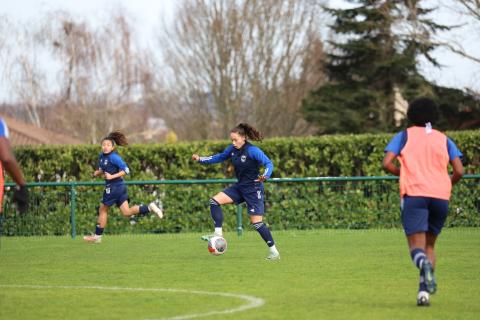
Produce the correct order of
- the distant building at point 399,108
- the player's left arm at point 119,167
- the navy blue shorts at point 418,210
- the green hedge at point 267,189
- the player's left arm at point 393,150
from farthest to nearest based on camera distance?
1. the distant building at point 399,108
2. the green hedge at point 267,189
3. the player's left arm at point 119,167
4. the player's left arm at point 393,150
5. the navy blue shorts at point 418,210

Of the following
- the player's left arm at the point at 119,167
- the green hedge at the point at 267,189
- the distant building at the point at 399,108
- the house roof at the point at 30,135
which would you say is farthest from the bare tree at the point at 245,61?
the player's left arm at the point at 119,167

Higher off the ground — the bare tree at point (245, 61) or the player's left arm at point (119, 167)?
the bare tree at point (245, 61)

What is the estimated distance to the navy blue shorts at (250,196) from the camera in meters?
15.5

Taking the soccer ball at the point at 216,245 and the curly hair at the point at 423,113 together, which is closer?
the curly hair at the point at 423,113

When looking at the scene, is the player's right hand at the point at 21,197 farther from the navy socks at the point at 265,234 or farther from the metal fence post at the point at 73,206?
the metal fence post at the point at 73,206

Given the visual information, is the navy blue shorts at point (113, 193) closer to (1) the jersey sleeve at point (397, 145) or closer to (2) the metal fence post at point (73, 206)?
(2) the metal fence post at point (73, 206)

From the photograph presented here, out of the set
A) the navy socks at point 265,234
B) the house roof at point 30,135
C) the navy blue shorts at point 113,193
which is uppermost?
the house roof at point 30,135

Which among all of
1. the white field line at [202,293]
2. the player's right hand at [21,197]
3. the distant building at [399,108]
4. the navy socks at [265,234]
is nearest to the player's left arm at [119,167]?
the navy socks at [265,234]

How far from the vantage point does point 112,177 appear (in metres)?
19.7

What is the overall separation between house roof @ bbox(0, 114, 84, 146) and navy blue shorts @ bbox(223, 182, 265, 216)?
43685 millimetres

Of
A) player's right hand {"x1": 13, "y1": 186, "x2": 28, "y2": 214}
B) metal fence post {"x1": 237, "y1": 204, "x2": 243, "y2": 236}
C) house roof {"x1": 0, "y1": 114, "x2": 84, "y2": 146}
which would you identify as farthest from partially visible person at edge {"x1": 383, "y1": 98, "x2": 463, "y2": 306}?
→ house roof {"x1": 0, "y1": 114, "x2": 84, "y2": 146}

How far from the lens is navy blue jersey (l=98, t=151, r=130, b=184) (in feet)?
64.2

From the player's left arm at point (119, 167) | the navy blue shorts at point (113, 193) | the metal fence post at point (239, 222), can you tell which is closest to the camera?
the player's left arm at point (119, 167)

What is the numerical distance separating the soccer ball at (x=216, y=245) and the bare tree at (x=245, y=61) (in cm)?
3067
